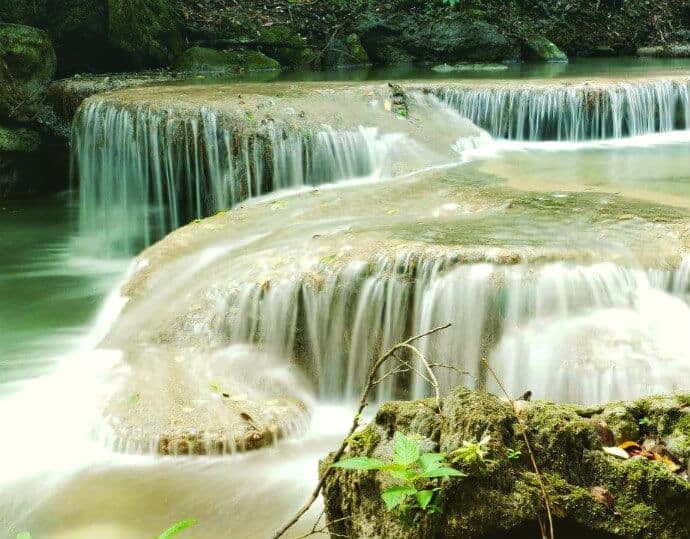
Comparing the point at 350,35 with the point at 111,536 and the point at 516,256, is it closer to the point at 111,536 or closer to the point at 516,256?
the point at 516,256

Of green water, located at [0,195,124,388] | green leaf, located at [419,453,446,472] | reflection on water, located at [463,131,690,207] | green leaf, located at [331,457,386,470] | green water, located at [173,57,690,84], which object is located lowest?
green water, located at [0,195,124,388]

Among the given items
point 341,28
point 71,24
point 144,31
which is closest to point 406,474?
point 71,24

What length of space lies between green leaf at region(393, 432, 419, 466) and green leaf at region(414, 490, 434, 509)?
3.5 inches

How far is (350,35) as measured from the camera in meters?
15.7

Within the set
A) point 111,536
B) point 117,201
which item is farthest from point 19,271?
point 111,536

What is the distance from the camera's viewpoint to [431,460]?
8.18 ft

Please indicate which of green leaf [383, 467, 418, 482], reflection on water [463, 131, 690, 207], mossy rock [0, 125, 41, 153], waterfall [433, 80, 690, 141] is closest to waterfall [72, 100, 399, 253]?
reflection on water [463, 131, 690, 207]

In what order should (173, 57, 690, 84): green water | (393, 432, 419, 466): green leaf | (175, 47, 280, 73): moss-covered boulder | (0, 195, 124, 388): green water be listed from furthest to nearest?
(175, 47, 280, 73): moss-covered boulder, (173, 57, 690, 84): green water, (0, 195, 124, 388): green water, (393, 432, 419, 466): green leaf

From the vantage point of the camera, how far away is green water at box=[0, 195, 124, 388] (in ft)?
20.5

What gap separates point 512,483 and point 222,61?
12.2 m

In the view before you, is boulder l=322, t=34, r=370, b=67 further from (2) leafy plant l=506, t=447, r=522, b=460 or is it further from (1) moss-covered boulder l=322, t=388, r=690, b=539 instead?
(2) leafy plant l=506, t=447, r=522, b=460

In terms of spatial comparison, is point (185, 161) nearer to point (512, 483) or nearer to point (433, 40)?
point (512, 483)

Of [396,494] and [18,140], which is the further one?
[18,140]

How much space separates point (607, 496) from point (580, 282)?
2520 millimetres
